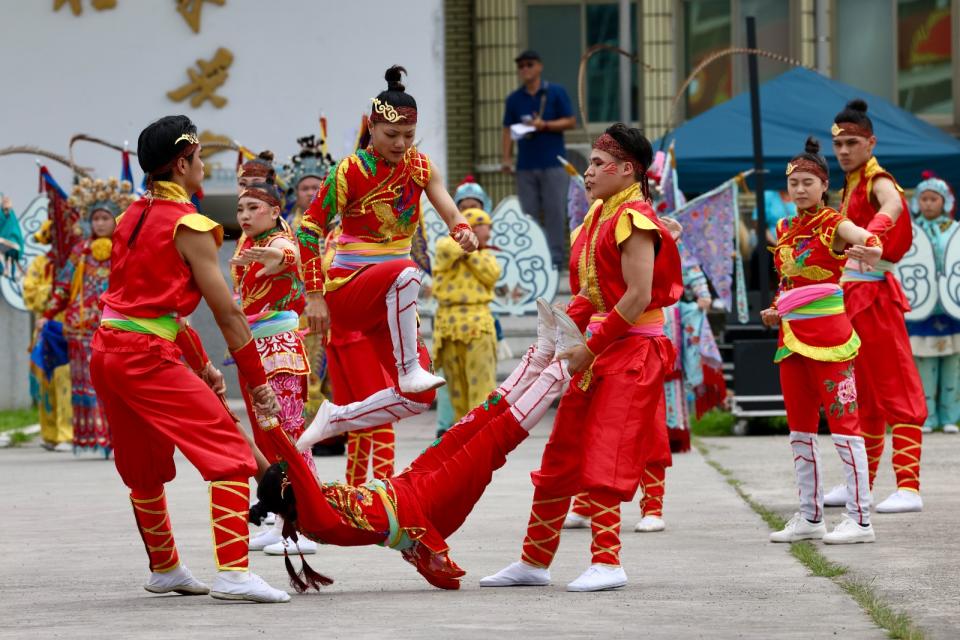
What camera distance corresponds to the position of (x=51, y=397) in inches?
555

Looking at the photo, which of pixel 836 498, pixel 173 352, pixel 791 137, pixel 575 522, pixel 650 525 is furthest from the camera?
pixel 791 137

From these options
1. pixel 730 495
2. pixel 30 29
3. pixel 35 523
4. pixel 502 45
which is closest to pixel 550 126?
pixel 502 45

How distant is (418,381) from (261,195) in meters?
1.14

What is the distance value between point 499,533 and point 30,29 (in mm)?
10468

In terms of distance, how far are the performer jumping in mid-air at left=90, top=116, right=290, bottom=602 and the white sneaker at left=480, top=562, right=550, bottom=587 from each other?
2.68ft

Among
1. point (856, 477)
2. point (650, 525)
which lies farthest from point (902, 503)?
point (650, 525)

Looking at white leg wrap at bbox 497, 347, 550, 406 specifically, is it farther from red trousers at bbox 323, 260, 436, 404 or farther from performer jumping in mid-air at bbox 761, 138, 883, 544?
performer jumping in mid-air at bbox 761, 138, 883, 544

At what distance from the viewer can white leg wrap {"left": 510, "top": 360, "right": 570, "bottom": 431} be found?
6586 millimetres

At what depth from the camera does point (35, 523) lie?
29.5 ft

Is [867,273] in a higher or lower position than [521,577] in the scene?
higher

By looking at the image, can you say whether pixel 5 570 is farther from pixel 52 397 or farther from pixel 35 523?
pixel 52 397

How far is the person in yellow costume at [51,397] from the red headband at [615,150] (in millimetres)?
8225

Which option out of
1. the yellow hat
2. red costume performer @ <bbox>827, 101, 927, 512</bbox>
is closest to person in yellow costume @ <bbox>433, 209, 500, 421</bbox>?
the yellow hat

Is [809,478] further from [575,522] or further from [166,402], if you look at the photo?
[166,402]
